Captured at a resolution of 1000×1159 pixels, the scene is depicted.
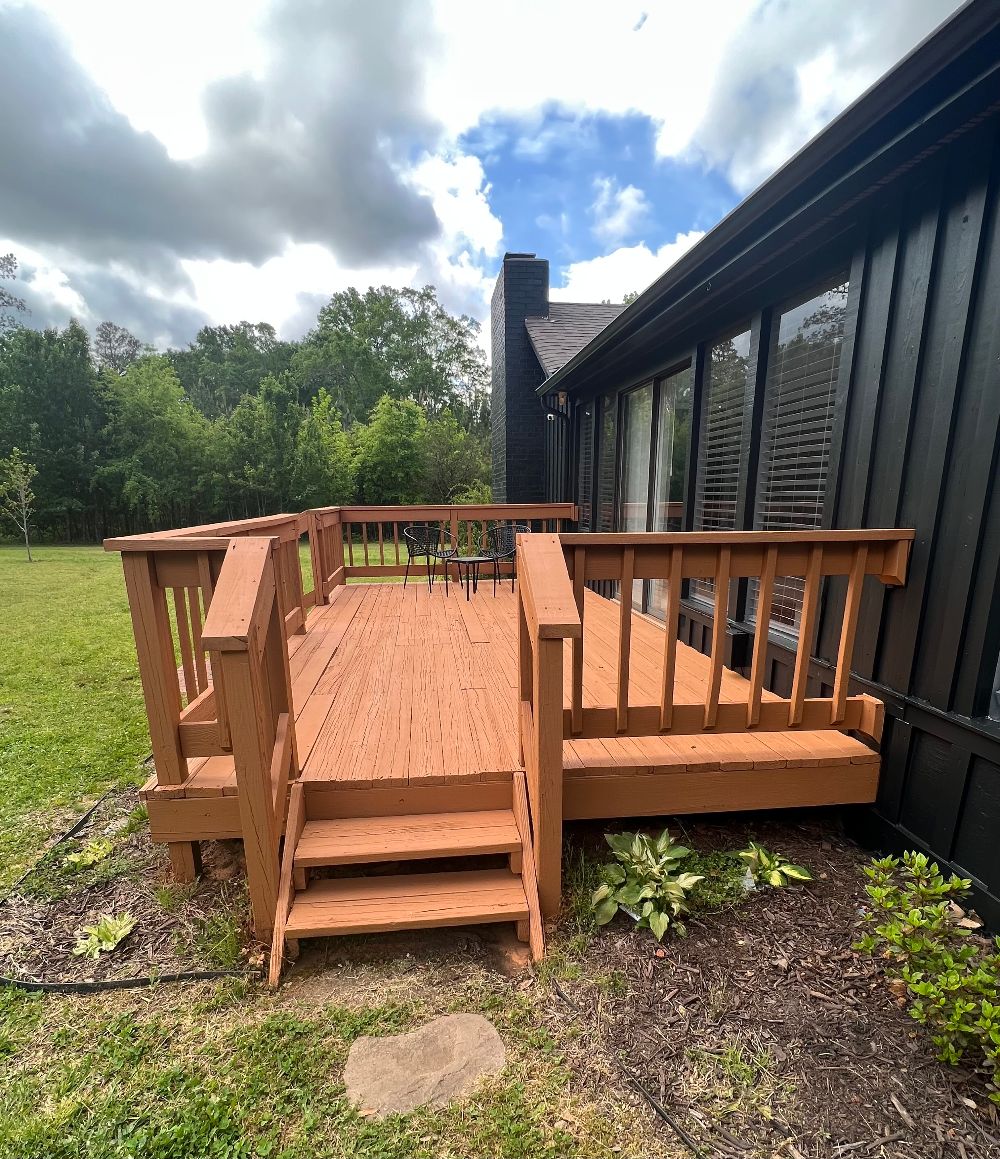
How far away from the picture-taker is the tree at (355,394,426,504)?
20156mm

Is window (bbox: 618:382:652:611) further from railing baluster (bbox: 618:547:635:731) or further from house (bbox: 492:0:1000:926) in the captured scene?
railing baluster (bbox: 618:547:635:731)

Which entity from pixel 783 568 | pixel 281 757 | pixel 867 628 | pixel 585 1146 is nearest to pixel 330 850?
pixel 281 757

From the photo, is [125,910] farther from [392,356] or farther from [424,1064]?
[392,356]

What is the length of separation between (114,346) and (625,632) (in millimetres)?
39786

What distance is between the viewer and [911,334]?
6.87ft

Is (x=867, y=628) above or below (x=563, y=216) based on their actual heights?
below

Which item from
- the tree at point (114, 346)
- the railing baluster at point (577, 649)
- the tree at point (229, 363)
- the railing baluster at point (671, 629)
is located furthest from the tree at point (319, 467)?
the tree at point (114, 346)

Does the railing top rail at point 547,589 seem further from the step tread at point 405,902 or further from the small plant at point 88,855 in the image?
the small plant at point 88,855

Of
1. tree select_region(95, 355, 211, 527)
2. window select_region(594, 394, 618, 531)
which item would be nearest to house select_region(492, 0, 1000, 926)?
window select_region(594, 394, 618, 531)

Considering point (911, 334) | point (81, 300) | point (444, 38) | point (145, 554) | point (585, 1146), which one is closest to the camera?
point (585, 1146)

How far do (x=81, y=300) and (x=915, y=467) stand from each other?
7883cm

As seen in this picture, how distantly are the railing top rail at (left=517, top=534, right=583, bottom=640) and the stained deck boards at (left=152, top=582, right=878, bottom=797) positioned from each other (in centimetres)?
70

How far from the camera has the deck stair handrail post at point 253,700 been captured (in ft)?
5.65

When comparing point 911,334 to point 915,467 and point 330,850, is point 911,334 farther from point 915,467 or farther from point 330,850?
point 330,850
